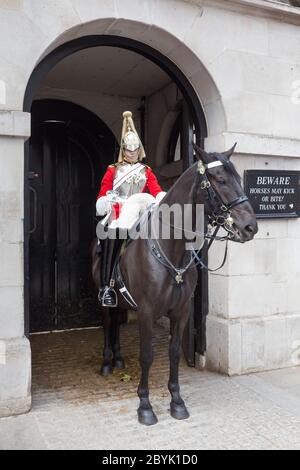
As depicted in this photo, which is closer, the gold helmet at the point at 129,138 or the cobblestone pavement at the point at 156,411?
the cobblestone pavement at the point at 156,411

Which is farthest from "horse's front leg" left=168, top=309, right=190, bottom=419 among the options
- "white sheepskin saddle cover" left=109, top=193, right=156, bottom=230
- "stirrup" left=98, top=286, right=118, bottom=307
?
"white sheepskin saddle cover" left=109, top=193, right=156, bottom=230

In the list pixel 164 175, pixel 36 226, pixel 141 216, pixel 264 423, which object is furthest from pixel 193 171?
pixel 36 226

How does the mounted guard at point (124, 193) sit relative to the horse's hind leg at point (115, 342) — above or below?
above

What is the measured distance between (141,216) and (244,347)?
1.99 meters

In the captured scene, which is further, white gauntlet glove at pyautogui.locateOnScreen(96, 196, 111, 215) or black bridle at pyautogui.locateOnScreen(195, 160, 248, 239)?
white gauntlet glove at pyautogui.locateOnScreen(96, 196, 111, 215)

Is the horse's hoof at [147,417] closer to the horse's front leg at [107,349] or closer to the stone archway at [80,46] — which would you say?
the stone archway at [80,46]

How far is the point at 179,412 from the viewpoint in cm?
375

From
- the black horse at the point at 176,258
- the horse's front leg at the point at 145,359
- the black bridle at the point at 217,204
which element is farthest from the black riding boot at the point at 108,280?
the black bridle at the point at 217,204

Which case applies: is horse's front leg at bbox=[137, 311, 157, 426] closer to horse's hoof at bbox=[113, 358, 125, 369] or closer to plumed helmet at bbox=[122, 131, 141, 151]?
horse's hoof at bbox=[113, 358, 125, 369]

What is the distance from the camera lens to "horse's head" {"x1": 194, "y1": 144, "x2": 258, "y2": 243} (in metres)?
3.27

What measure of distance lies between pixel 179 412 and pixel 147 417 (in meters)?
0.30

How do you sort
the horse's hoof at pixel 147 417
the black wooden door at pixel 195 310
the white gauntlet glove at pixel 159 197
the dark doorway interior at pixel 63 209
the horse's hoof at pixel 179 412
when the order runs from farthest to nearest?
the dark doorway interior at pixel 63 209 < the black wooden door at pixel 195 310 < the white gauntlet glove at pixel 159 197 < the horse's hoof at pixel 179 412 < the horse's hoof at pixel 147 417

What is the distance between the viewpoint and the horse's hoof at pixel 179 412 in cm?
374

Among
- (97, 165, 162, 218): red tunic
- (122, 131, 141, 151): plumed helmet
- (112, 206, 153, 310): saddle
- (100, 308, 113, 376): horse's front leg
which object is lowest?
(100, 308, 113, 376): horse's front leg
